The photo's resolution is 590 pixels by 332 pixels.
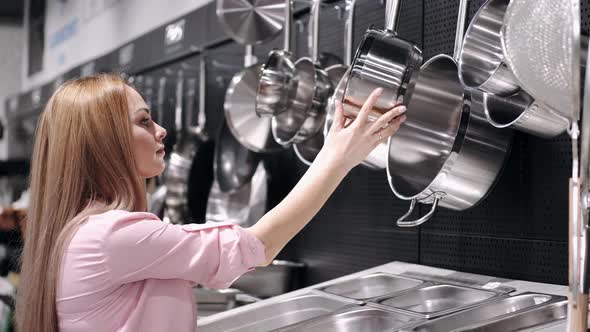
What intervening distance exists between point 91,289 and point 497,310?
2.49ft

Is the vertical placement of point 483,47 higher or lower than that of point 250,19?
lower

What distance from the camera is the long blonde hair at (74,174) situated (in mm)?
1212

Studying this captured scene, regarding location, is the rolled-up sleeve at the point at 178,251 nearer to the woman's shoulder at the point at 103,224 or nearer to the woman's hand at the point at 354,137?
the woman's shoulder at the point at 103,224

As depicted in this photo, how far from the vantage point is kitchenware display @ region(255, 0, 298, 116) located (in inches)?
78.0

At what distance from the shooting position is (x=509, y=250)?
160cm

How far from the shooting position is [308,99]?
1.94 metres

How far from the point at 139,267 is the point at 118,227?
2.8 inches

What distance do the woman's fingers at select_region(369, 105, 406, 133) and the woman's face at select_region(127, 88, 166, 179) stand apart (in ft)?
1.29

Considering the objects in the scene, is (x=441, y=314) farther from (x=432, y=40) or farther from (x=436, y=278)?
(x=432, y=40)

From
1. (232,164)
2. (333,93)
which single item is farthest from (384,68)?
(232,164)

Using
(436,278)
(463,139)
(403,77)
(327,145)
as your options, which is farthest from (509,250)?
(327,145)

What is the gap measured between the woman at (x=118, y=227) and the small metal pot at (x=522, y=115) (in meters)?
0.25

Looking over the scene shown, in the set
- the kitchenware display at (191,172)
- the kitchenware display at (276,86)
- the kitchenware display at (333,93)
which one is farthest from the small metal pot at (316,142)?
the kitchenware display at (191,172)

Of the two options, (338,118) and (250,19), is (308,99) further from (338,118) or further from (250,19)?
(338,118)
